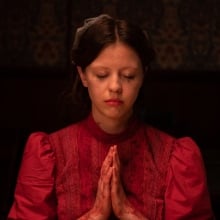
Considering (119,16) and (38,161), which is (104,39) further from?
(119,16)

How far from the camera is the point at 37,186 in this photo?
1390 millimetres

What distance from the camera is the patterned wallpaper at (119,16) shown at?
2.56m

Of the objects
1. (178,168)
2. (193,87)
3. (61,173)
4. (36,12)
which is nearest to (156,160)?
(178,168)

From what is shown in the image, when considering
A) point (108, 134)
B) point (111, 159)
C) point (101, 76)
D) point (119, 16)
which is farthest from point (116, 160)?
point (119, 16)

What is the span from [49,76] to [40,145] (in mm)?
1197

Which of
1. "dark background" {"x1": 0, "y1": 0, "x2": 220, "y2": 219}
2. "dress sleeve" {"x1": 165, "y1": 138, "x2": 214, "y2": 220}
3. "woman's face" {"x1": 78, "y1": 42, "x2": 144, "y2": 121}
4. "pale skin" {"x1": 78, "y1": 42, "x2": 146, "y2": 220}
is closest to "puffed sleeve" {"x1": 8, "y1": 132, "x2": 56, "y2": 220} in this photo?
"pale skin" {"x1": 78, "y1": 42, "x2": 146, "y2": 220}

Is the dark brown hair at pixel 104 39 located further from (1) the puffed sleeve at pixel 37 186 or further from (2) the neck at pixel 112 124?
(1) the puffed sleeve at pixel 37 186

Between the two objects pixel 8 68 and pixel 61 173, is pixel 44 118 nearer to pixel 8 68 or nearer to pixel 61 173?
pixel 8 68

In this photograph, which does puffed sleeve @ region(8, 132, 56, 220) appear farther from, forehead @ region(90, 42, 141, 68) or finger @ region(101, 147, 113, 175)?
forehead @ region(90, 42, 141, 68)

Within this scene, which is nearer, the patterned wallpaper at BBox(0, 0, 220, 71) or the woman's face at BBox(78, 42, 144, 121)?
the woman's face at BBox(78, 42, 144, 121)

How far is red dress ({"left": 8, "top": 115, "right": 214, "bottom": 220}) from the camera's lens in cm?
138

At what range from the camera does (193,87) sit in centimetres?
258

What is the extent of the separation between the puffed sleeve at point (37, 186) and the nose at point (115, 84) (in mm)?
273

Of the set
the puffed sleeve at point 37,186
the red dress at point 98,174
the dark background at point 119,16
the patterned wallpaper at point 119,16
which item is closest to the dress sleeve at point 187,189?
the red dress at point 98,174
